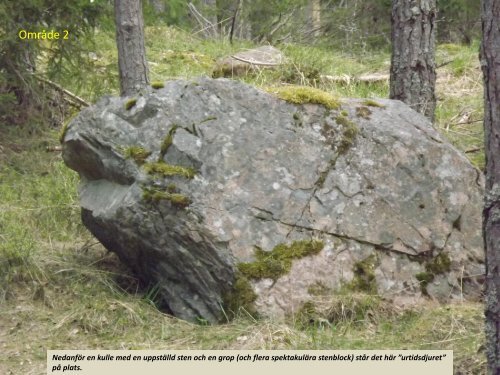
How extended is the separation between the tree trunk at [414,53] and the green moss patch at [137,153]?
287cm

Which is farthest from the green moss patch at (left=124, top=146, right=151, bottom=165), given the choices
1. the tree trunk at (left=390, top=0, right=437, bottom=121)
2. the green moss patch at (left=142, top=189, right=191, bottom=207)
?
the tree trunk at (left=390, top=0, right=437, bottom=121)

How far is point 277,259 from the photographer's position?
5328 millimetres

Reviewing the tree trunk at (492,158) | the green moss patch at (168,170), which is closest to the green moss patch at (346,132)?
the green moss patch at (168,170)

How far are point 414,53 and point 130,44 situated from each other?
2.63 meters

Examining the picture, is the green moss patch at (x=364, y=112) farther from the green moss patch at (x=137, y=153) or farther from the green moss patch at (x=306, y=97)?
the green moss patch at (x=137, y=153)

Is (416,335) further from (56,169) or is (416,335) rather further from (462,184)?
(56,169)

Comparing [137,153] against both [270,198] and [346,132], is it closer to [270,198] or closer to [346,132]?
[270,198]

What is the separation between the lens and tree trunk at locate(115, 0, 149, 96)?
800cm

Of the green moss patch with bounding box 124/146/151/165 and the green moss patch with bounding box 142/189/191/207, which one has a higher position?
the green moss patch with bounding box 124/146/151/165

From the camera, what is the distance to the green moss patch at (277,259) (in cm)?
523

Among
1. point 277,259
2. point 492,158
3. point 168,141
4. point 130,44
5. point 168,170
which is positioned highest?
point 130,44

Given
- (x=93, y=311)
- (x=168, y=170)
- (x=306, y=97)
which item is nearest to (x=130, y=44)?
(x=306, y=97)

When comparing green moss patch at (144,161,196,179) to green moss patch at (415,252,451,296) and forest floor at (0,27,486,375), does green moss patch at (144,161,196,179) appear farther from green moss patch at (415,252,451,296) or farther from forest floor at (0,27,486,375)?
green moss patch at (415,252,451,296)

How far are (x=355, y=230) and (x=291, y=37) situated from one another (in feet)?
25.6
